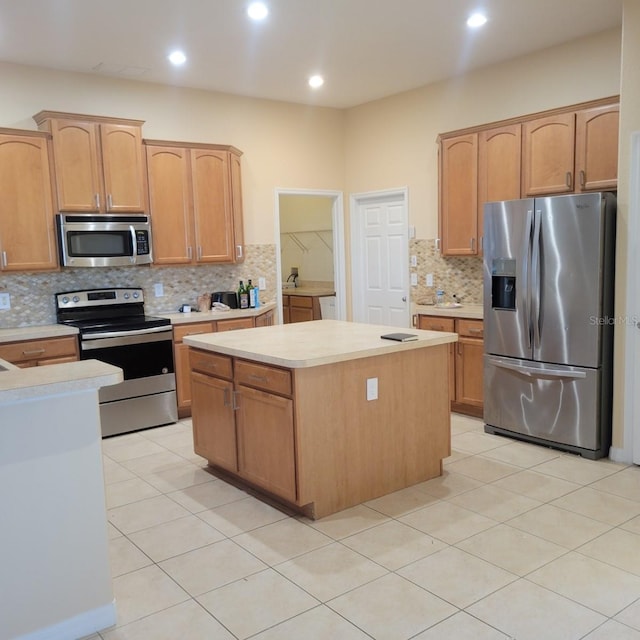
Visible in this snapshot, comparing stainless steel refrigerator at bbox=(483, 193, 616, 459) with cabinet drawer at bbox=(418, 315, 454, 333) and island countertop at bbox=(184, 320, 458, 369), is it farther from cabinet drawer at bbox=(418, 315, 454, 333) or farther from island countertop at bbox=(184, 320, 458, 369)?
island countertop at bbox=(184, 320, 458, 369)

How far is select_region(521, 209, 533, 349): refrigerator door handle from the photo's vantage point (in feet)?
13.7

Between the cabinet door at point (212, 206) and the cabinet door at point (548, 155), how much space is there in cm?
264

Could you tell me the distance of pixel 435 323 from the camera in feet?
17.3

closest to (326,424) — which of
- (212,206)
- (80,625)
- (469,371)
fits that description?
(80,625)

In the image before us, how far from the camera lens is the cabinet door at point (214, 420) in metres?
3.66

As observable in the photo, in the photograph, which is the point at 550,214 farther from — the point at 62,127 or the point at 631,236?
the point at 62,127

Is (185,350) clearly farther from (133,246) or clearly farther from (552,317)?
(552,317)

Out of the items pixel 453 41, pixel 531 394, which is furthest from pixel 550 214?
pixel 453 41

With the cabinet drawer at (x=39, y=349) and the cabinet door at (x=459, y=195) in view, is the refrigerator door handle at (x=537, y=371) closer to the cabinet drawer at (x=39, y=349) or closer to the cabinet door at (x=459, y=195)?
the cabinet door at (x=459, y=195)

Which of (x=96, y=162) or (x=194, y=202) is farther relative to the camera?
(x=194, y=202)

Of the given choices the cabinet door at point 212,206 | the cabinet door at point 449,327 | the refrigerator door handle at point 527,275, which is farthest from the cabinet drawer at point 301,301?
the refrigerator door handle at point 527,275

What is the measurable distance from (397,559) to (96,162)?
12.5 feet

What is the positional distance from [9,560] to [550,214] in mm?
3603

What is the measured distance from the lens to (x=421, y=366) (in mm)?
3580
